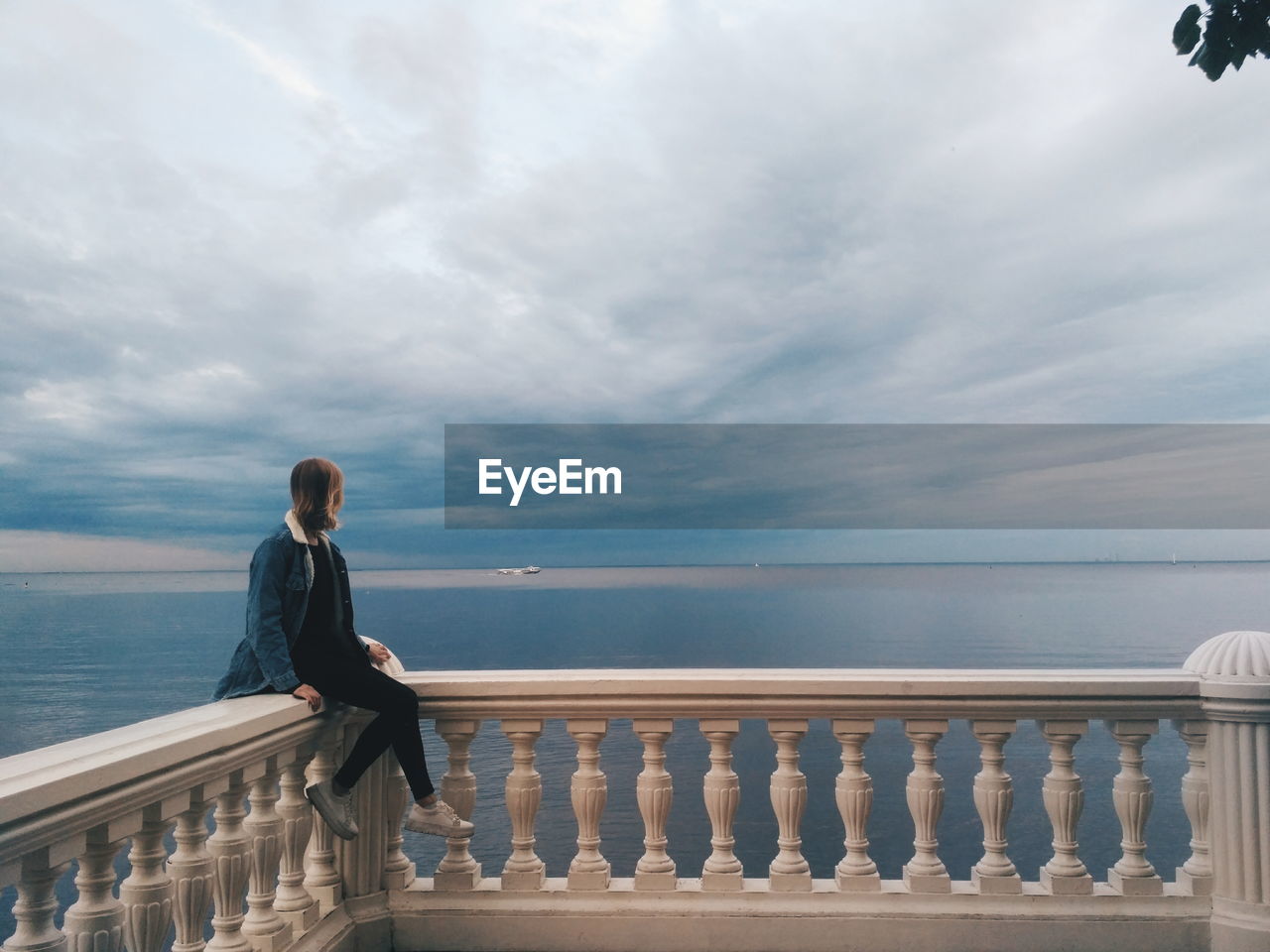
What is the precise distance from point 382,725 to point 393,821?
53 cm

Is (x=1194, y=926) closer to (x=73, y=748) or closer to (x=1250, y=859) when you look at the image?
(x=1250, y=859)

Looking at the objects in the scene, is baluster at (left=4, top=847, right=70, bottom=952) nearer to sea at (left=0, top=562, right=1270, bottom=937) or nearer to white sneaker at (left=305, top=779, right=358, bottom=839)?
white sneaker at (left=305, top=779, right=358, bottom=839)

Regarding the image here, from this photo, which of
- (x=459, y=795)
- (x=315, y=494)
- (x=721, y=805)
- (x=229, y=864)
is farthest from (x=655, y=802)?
(x=315, y=494)

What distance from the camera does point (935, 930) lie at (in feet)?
11.7

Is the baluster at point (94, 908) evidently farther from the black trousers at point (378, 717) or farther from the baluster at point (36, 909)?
the black trousers at point (378, 717)

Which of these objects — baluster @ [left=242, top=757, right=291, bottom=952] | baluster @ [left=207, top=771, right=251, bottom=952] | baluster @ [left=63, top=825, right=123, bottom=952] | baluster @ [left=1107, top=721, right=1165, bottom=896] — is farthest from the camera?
baluster @ [left=1107, top=721, right=1165, bottom=896]

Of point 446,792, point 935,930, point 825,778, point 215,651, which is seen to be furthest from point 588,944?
point 215,651

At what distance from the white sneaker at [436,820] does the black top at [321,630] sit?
2.25ft

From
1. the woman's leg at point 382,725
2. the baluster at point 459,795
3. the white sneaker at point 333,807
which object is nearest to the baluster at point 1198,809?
the baluster at point 459,795

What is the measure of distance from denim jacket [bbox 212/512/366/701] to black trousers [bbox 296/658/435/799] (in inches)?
7.9

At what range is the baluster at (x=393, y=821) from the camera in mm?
3734

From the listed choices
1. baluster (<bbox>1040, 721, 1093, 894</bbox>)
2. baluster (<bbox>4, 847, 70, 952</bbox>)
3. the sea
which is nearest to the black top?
baluster (<bbox>4, 847, 70, 952</bbox>)

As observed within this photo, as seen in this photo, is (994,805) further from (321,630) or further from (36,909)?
(36,909)

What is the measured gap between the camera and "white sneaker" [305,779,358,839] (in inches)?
133
